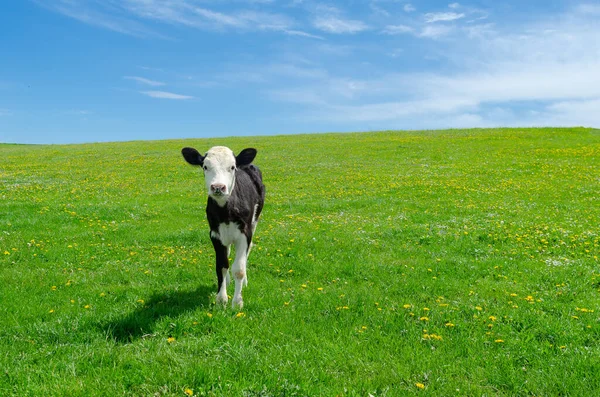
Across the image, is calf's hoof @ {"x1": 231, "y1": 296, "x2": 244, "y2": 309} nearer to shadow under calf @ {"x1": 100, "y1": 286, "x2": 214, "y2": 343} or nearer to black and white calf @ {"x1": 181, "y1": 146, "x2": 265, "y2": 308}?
black and white calf @ {"x1": 181, "y1": 146, "x2": 265, "y2": 308}

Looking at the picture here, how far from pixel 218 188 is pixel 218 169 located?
0.48 m

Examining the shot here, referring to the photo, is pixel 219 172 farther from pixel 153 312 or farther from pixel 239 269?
pixel 153 312

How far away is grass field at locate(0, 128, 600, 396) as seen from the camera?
5727mm

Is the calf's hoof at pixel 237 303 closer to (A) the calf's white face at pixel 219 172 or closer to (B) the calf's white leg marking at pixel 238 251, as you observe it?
(B) the calf's white leg marking at pixel 238 251

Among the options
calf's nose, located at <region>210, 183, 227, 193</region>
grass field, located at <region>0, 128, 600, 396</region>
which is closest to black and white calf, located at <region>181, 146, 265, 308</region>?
calf's nose, located at <region>210, 183, 227, 193</region>

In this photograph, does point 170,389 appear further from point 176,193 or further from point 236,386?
point 176,193

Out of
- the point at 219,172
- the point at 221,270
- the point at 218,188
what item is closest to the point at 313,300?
the point at 221,270

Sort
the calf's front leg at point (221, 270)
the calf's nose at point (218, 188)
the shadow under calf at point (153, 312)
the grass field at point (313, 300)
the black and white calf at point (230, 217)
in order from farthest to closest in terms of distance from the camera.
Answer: the calf's front leg at point (221, 270), the black and white calf at point (230, 217), the calf's nose at point (218, 188), the shadow under calf at point (153, 312), the grass field at point (313, 300)

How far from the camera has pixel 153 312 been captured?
783cm

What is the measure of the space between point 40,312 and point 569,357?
8846 millimetres

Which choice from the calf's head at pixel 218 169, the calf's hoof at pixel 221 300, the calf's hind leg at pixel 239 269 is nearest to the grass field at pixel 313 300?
the calf's hoof at pixel 221 300

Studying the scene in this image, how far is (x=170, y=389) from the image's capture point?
17.6 feet

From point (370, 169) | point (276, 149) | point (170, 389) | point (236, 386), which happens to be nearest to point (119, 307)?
point (170, 389)

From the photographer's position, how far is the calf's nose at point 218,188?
283 inches
